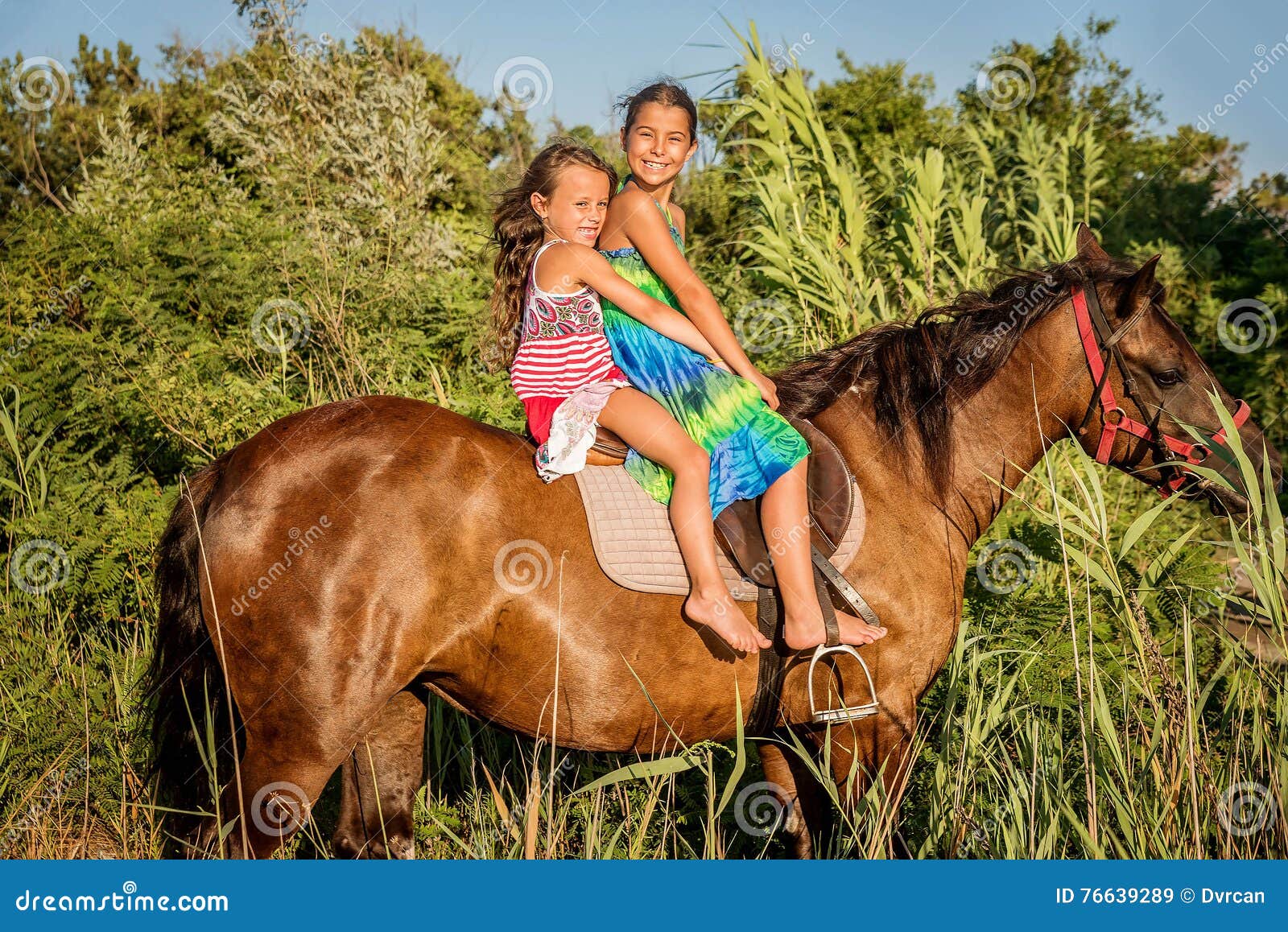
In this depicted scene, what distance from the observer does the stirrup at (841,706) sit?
9.73 ft

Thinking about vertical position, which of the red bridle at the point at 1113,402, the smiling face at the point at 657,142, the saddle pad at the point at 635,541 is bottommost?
the saddle pad at the point at 635,541

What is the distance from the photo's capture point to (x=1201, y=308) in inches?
383

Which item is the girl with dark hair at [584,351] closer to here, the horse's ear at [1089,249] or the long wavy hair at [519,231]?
the long wavy hair at [519,231]

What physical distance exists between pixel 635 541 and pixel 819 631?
1.98ft

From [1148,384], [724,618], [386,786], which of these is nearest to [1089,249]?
[1148,384]

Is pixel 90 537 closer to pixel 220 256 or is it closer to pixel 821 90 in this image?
pixel 220 256

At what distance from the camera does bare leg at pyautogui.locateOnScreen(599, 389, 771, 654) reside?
2.93 m

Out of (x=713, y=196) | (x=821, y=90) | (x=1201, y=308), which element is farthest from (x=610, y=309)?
(x=821, y=90)

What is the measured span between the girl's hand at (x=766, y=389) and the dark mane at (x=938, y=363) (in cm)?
29

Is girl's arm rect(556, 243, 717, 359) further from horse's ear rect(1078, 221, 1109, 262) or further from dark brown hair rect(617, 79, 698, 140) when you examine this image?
horse's ear rect(1078, 221, 1109, 262)

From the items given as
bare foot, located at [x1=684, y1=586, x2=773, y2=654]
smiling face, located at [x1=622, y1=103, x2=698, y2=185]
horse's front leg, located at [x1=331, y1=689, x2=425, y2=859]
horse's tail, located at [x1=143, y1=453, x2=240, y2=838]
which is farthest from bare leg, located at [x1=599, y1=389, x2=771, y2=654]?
horse's tail, located at [x1=143, y1=453, x2=240, y2=838]

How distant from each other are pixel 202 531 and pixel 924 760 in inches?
106

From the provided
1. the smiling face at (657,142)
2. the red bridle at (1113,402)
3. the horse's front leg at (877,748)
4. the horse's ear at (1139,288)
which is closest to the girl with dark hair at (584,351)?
the smiling face at (657,142)

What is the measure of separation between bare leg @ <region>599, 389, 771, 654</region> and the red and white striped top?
0.23 metres
